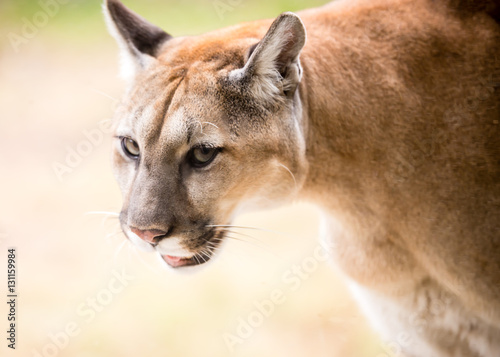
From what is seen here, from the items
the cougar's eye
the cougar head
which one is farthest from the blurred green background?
the cougar's eye

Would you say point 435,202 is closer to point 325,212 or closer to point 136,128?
point 325,212

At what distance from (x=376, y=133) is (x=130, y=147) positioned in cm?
127

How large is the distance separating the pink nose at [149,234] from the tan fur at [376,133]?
62mm

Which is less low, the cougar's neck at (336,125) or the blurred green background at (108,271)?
the cougar's neck at (336,125)

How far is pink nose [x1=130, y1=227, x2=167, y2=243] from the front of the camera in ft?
8.53

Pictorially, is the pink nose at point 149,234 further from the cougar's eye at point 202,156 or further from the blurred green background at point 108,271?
the blurred green background at point 108,271

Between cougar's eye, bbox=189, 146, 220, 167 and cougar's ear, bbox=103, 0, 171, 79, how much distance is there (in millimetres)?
675

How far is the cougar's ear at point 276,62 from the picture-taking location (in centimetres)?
255

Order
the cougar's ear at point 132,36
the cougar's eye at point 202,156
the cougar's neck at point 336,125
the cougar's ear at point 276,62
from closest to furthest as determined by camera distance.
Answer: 1. the cougar's ear at point 276,62
2. the cougar's eye at point 202,156
3. the cougar's neck at point 336,125
4. the cougar's ear at point 132,36

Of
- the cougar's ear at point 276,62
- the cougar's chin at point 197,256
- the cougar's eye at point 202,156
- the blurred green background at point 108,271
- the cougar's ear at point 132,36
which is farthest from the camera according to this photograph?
the blurred green background at point 108,271

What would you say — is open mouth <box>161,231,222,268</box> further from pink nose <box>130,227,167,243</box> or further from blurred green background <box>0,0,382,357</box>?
blurred green background <box>0,0,382,357</box>

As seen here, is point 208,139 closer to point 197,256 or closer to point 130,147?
point 130,147

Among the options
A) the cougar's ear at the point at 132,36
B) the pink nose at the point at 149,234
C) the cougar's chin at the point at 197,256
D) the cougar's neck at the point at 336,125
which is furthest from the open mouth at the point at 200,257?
the cougar's ear at the point at 132,36

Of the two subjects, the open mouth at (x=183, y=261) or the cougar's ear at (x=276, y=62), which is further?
the open mouth at (x=183, y=261)
